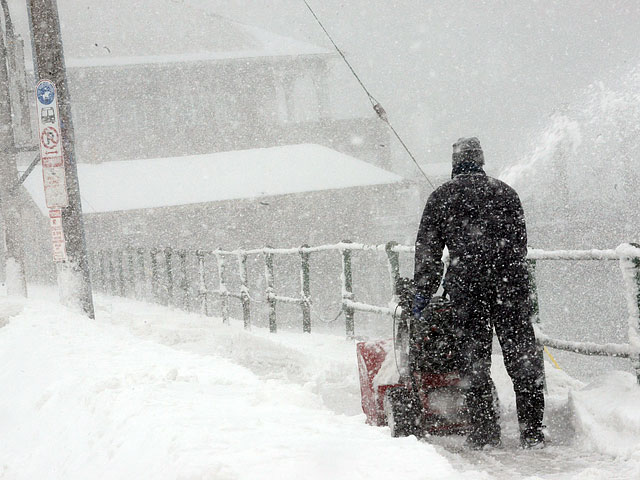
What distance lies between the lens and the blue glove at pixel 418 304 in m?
4.43

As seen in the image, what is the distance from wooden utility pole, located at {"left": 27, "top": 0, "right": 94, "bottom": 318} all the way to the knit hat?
610 cm

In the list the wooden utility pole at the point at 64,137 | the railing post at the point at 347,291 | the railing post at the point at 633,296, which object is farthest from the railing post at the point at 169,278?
the railing post at the point at 633,296

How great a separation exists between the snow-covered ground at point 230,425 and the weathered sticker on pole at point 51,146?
97.5 inches

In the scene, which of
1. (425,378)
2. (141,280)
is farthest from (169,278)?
(425,378)

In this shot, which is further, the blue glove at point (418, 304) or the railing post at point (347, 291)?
the railing post at point (347, 291)

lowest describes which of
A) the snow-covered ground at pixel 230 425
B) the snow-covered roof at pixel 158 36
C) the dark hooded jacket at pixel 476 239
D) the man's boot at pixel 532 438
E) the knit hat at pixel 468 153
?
the man's boot at pixel 532 438

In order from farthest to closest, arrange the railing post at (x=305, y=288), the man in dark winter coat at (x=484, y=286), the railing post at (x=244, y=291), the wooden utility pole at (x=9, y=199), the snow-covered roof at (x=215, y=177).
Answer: the snow-covered roof at (x=215, y=177)
the wooden utility pole at (x=9, y=199)
the railing post at (x=244, y=291)
the railing post at (x=305, y=288)
the man in dark winter coat at (x=484, y=286)

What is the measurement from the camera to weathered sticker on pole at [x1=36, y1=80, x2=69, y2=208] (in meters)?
9.45

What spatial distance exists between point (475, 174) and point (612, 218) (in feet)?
91.8

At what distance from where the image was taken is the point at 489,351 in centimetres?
452

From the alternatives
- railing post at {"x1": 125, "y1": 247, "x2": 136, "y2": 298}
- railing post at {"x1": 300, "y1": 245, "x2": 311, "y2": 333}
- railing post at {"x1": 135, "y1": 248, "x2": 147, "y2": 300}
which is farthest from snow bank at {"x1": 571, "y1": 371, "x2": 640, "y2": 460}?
railing post at {"x1": 125, "y1": 247, "x2": 136, "y2": 298}

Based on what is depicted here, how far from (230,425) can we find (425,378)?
131 centimetres

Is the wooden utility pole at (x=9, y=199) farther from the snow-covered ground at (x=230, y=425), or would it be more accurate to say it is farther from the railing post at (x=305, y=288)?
the snow-covered ground at (x=230, y=425)

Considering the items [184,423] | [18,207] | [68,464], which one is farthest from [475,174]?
[18,207]
